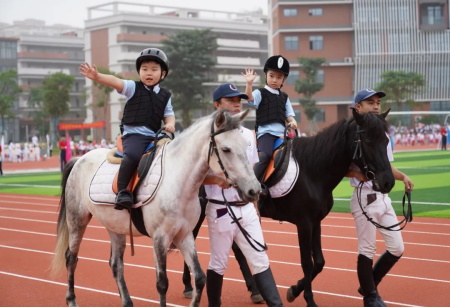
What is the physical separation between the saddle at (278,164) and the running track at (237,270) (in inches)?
50.2

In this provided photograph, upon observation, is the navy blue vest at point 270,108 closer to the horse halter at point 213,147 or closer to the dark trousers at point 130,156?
the dark trousers at point 130,156

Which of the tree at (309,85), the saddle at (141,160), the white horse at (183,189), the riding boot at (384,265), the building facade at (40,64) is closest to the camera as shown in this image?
the white horse at (183,189)

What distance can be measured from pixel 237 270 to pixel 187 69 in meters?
62.6

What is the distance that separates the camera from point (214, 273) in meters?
6.17

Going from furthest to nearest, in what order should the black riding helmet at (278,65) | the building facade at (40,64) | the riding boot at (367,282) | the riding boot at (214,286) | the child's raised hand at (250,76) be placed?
the building facade at (40,64) < the black riding helmet at (278,65) < the child's raised hand at (250,76) < the riding boot at (367,282) < the riding boot at (214,286)

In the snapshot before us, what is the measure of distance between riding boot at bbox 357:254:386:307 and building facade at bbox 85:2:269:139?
78459 mm

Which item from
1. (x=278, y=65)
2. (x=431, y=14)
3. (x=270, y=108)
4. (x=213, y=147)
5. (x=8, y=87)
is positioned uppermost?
(x=431, y=14)

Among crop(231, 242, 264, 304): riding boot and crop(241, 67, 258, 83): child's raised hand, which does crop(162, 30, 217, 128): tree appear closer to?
crop(241, 67, 258, 83): child's raised hand

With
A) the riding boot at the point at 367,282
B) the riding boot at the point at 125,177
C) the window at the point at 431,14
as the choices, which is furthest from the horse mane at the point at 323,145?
the window at the point at 431,14

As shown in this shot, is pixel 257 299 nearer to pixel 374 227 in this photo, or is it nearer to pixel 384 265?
pixel 384 265

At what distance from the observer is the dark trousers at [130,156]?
635cm

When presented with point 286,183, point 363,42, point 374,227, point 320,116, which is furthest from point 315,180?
point 363,42

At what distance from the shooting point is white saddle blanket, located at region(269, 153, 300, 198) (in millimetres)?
7270

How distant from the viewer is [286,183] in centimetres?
729
